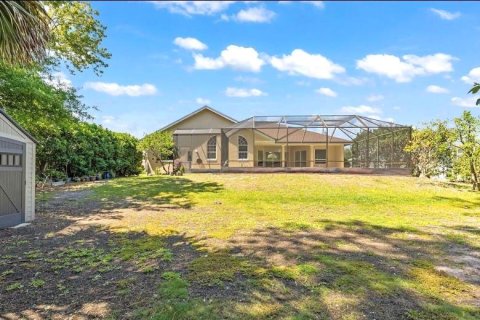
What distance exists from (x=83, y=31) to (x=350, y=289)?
53.4ft

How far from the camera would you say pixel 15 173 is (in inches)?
327

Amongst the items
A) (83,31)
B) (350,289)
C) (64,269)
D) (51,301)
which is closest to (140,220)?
(64,269)

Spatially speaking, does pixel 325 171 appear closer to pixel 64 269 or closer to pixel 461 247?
pixel 461 247

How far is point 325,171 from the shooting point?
20.0 meters

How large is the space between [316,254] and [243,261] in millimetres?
1283

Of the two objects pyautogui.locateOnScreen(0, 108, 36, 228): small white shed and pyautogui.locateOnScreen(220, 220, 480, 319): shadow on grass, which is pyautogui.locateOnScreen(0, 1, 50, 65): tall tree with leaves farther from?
pyautogui.locateOnScreen(0, 108, 36, 228): small white shed

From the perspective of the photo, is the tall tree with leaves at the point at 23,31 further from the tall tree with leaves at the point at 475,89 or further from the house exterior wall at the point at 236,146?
the house exterior wall at the point at 236,146

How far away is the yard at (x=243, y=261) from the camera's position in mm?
3848

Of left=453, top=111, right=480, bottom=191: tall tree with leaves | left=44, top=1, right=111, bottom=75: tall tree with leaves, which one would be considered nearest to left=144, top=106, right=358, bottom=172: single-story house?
left=453, top=111, right=480, bottom=191: tall tree with leaves

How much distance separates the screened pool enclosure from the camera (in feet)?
67.1

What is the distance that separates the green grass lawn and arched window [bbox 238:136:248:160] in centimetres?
1150

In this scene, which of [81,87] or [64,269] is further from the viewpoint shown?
[81,87]

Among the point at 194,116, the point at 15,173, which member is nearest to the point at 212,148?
the point at 194,116

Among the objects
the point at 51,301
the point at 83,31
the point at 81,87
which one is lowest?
the point at 51,301
